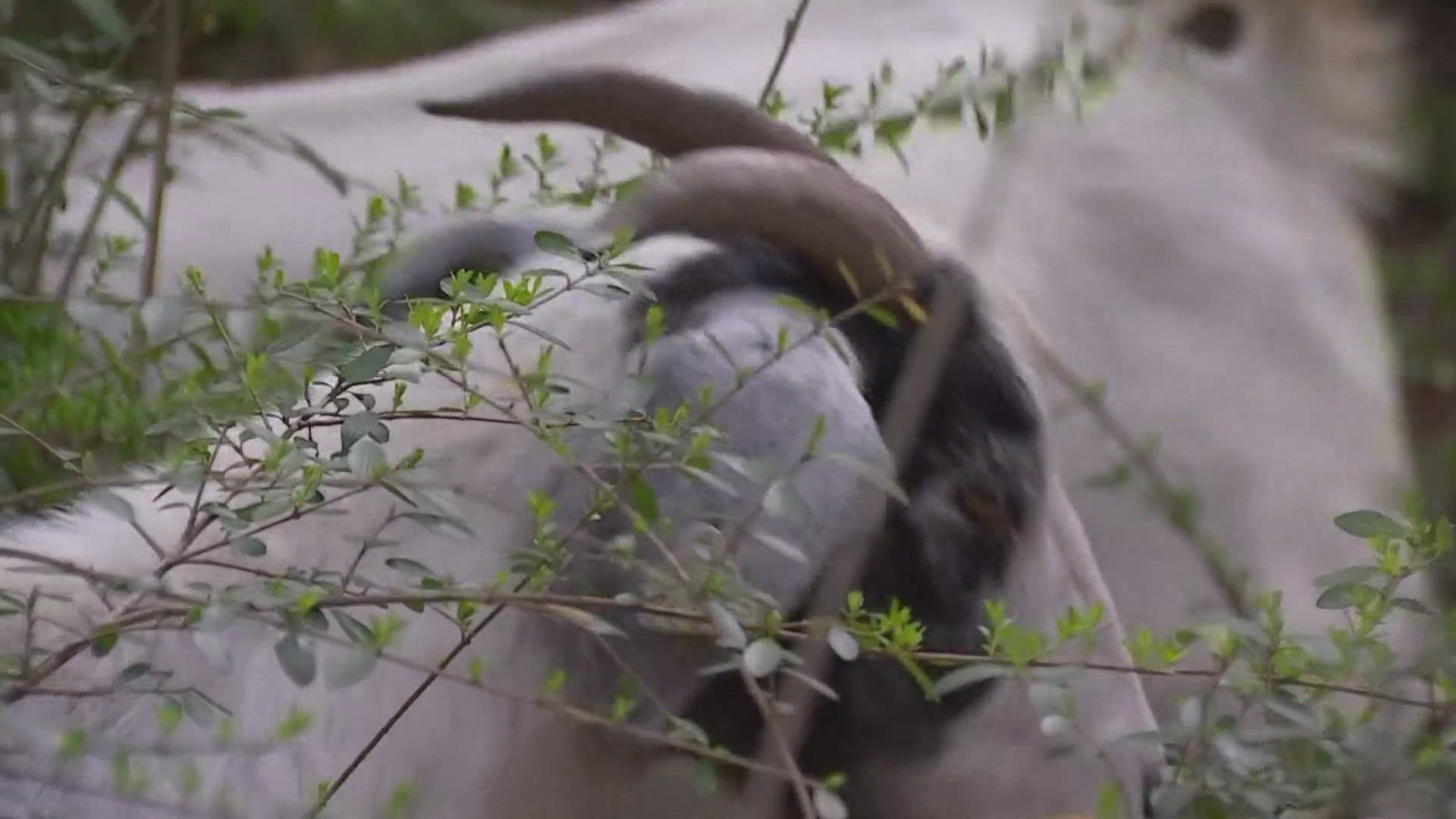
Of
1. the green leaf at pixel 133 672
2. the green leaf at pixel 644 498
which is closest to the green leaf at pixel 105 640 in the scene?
the green leaf at pixel 133 672

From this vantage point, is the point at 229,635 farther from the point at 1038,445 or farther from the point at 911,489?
the point at 1038,445

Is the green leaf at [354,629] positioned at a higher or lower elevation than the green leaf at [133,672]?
higher

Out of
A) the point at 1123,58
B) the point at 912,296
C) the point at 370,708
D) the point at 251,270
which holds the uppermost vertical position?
the point at 1123,58

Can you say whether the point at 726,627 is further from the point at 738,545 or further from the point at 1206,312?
the point at 1206,312

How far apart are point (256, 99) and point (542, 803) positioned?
7.55 ft

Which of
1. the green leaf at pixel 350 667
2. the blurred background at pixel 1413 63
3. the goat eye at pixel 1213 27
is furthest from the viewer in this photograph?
the blurred background at pixel 1413 63

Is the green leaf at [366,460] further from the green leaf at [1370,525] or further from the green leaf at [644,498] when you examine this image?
the green leaf at [1370,525]

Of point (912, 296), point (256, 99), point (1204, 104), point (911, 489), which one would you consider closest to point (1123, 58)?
point (912, 296)

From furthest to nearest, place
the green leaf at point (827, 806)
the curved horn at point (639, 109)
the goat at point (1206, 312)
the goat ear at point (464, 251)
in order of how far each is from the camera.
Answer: the goat at point (1206, 312)
the goat ear at point (464, 251)
the curved horn at point (639, 109)
the green leaf at point (827, 806)

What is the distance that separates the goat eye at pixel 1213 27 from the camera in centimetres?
301

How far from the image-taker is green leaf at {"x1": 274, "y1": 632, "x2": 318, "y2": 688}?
0.82 m

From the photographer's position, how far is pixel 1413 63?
12.1 ft

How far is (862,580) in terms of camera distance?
1319 mm

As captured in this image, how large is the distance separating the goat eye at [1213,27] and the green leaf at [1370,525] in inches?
81.8
